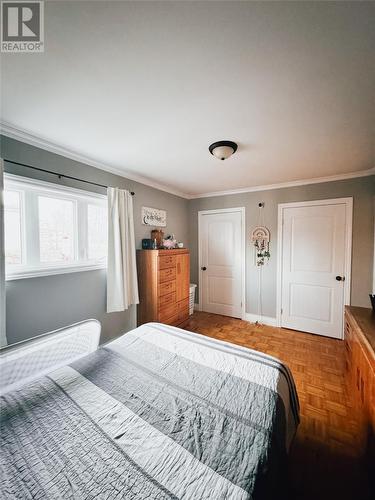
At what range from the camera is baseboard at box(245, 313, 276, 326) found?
3.46 m

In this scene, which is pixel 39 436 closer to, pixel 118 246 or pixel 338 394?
pixel 118 246

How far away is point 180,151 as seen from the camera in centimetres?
217

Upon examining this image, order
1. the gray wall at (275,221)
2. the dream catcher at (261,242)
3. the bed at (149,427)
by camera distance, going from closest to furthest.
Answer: the bed at (149,427) → the gray wall at (275,221) → the dream catcher at (261,242)

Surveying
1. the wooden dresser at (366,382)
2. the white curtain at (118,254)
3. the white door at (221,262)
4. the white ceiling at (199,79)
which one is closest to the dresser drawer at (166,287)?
the white curtain at (118,254)

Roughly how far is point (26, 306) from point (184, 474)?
6.34ft

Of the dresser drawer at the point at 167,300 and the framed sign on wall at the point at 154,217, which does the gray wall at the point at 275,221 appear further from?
the dresser drawer at the point at 167,300

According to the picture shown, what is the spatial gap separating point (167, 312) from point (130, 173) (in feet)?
6.85

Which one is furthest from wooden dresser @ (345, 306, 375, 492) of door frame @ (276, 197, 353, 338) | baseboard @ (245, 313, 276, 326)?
baseboard @ (245, 313, 276, 326)

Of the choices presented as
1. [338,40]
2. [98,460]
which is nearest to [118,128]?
[338,40]

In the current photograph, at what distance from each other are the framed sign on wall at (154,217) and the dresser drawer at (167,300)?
1.18 metres

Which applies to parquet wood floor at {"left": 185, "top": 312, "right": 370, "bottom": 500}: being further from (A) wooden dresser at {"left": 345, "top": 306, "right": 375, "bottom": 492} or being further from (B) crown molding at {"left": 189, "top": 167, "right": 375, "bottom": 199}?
(B) crown molding at {"left": 189, "top": 167, "right": 375, "bottom": 199}

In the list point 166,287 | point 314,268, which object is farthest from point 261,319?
point 166,287

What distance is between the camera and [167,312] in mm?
2977

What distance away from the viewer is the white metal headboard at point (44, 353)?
1.23 metres
